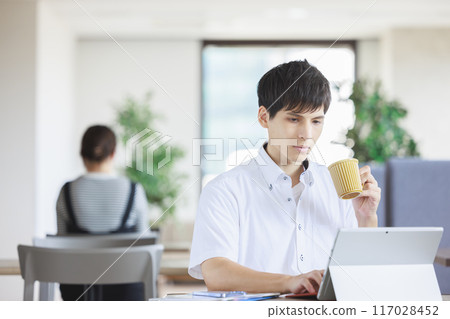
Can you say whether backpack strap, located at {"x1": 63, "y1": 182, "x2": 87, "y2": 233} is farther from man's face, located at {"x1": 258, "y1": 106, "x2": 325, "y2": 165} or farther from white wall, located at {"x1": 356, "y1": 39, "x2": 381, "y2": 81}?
white wall, located at {"x1": 356, "y1": 39, "x2": 381, "y2": 81}

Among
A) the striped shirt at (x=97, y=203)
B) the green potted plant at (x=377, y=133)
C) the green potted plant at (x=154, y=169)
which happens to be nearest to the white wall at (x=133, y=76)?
the green potted plant at (x=154, y=169)

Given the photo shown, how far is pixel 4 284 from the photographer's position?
2086 millimetres

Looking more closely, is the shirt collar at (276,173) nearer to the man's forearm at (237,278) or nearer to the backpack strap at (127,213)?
the man's forearm at (237,278)

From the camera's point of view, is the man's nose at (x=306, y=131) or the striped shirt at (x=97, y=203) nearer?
the man's nose at (x=306, y=131)

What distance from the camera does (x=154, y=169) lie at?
437 cm

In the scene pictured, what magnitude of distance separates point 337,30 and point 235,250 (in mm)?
4133

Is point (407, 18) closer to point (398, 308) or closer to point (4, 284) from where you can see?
point (4, 284)

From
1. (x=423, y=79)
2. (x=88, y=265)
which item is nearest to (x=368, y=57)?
(x=423, y=79)

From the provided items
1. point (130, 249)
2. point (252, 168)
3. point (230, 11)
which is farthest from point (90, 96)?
point (252, 168)

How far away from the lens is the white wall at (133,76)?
16.9ft

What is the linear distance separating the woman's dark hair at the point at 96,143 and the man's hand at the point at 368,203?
1121 mm

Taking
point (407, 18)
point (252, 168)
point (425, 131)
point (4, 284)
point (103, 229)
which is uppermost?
point (407, 18)

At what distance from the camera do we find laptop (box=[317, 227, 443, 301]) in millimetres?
768

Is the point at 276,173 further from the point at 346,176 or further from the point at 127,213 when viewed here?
the point at 127,213
